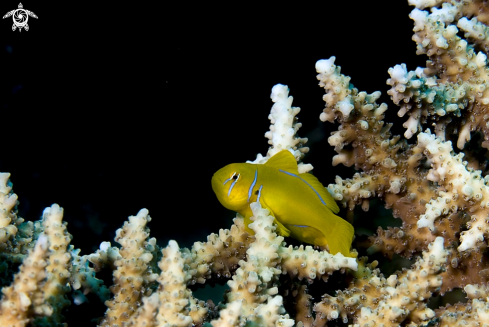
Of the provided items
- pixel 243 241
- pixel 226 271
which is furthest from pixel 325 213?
pixel 226 271

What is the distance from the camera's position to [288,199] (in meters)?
2.09

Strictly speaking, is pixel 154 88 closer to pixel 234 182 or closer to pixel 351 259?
pixel 234 182

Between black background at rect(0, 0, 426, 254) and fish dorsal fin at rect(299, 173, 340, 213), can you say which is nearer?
fish dorsal fin at rect(299, 173, 340, 213)

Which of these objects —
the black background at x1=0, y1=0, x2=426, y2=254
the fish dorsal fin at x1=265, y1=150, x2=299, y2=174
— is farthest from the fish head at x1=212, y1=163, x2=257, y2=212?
the black background at x1=0, y1=0, x2=426, y2=254

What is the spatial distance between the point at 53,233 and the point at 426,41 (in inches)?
89.6

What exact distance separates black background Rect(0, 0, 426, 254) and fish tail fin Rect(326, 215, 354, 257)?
1.70 meters

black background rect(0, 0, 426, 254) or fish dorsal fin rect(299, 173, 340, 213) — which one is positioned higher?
black background rect(0, 0, 426, 254)

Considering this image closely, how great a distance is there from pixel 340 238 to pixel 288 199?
363 mm

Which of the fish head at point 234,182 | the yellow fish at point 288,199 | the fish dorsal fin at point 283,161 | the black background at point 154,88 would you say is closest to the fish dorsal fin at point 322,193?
the yellow fish at point 288,199

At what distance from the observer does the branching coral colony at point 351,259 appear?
1438 millimetres

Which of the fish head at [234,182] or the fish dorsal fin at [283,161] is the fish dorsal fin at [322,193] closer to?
the fish dorsal fin at [283,161]

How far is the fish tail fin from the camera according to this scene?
6.67ft

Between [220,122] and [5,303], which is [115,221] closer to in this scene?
[220,122]

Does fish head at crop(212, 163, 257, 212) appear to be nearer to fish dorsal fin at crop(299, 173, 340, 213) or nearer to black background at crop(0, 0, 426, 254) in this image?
fish dorsal fin at crop(299, 173, 340, 213)
